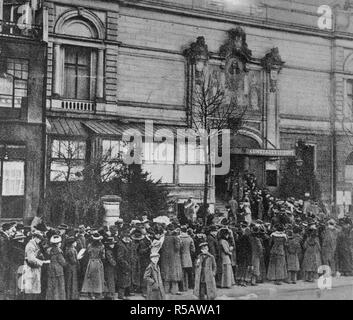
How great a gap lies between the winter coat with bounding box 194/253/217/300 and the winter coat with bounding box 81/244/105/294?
1.94 m

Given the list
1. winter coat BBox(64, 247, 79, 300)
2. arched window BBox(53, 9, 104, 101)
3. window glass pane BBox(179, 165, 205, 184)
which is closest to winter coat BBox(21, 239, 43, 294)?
winter coat BBox(64, 247, 79, 300)

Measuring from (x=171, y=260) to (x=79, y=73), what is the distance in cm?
577

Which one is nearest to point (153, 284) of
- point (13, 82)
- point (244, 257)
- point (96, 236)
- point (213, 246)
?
point (96, 236)

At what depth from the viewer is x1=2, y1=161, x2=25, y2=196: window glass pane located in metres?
10.0

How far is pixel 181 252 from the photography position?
10.3 metres

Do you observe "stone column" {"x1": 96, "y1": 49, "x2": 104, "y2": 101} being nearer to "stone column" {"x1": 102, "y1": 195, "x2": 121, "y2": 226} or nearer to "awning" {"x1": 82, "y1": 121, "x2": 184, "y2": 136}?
"awning" {"x1": 82, "y1": 121, "x2": 184, "y2": 136}

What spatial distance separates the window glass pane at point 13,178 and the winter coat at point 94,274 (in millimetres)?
2199

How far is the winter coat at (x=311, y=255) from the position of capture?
36.9 ft

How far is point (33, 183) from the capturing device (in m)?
10.6

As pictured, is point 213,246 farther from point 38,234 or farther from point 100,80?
point 100,80

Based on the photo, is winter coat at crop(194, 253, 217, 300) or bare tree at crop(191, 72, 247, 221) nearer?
winter coat at crop(194, 253, 217, 300)

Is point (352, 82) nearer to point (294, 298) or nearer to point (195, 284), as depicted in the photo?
point (294, 298)
